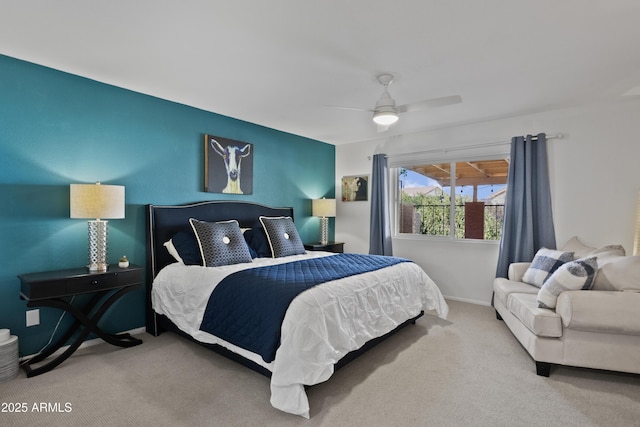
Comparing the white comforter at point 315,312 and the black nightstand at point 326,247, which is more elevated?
the black nightstand at point 326,247

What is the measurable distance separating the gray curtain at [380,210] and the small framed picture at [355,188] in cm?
26

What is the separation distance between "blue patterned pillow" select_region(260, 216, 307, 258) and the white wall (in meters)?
2.16

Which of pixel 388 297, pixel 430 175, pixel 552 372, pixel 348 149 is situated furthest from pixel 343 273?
pixel 348 149

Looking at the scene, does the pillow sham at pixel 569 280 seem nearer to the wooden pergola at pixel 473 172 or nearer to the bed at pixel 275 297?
the bed at pixel 275 297

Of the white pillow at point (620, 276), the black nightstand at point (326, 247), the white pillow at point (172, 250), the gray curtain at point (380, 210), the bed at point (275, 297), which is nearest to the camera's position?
the bed at point (275, 297)

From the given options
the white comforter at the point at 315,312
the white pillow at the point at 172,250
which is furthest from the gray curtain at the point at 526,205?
the white pillow at the point at 172,250

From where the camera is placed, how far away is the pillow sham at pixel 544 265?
3.26 metres

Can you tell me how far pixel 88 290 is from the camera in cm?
268

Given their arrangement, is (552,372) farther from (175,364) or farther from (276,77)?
(276,77)

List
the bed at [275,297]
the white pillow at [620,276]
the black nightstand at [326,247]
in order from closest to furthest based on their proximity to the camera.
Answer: the bed at [275,297] < the white pillow at [620,276] < the black nightstand at [326,247]

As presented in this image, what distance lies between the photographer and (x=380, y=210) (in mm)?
5332

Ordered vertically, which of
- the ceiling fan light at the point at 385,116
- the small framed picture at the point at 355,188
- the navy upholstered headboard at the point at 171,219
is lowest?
the navy upholstered headboard at the point at 171,219

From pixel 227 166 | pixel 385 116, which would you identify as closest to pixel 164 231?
pixel 227 166

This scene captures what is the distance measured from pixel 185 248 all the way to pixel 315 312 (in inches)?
69.7
